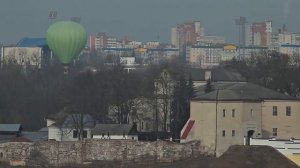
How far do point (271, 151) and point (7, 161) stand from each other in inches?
493

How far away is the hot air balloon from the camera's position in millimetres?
96500

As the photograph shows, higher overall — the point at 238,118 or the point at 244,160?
the point at 238,118

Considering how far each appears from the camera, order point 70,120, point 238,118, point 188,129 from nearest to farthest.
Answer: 1. point 238,118
2. point 188,129
3. point 70,120

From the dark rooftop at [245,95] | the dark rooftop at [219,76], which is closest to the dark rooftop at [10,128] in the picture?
the dark rooftop at [219,76]

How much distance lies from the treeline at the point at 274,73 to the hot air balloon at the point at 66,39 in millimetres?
14302

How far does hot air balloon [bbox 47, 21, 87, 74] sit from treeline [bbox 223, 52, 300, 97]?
1430 cm

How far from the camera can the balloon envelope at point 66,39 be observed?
9650 cm

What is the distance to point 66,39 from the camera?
96312 millimetres

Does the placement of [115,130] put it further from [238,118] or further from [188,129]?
[238,118]

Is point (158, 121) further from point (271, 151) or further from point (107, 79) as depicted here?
point (271, 151)

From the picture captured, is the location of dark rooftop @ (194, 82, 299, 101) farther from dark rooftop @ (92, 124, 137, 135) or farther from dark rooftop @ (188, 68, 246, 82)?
dark rooftop @ (188, 68, 246, 82)

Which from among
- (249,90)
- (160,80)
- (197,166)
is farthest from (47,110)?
(197,166)

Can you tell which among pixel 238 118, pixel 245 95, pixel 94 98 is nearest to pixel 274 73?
pixel 94 98

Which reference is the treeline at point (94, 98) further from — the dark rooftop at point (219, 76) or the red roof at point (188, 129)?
the red roof at point (188, 129)
